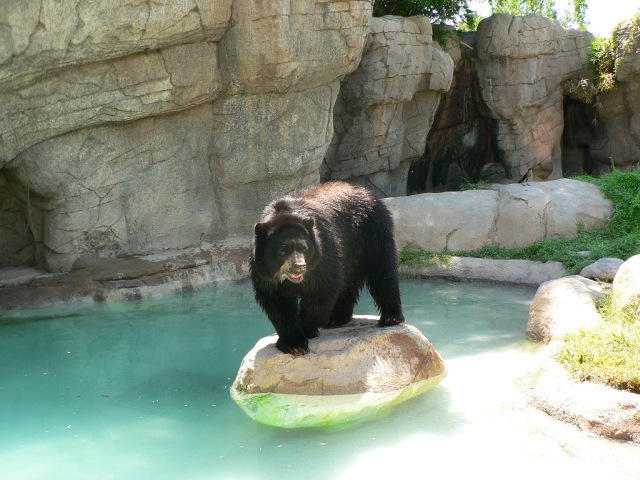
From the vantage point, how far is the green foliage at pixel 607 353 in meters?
5.45

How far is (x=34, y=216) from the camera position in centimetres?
1099

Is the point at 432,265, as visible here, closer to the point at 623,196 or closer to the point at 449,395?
the point at 623,196

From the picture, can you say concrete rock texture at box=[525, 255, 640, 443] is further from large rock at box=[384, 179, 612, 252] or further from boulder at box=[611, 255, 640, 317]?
large rock at box=[384, 179, 612, 252]

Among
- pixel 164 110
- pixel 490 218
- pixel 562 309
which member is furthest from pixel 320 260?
pixel 490 218

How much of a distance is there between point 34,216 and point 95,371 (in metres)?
4.31

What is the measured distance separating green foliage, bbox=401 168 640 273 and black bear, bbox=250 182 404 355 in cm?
438

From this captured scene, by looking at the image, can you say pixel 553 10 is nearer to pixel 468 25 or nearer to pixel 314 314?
pixel 468 25

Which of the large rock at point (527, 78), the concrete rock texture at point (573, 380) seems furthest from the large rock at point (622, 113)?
the concrete rock texture at point (573, 380)

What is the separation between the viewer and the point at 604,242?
11.2 meters

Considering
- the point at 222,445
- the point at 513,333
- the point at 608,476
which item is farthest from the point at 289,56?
the point at 608,476

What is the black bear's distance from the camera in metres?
→ 5.89

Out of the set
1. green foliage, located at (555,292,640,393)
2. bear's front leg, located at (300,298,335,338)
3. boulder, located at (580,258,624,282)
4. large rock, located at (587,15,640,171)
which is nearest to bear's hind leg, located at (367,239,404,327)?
bear's front leg, located at (300,298,335,338)

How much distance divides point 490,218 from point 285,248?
702cm

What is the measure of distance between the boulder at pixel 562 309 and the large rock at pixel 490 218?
3.95 metres
